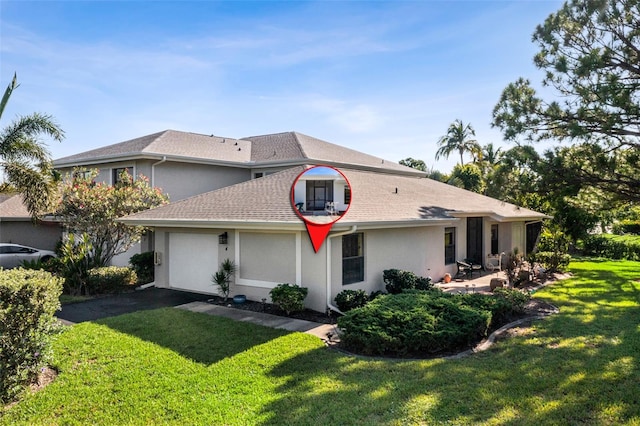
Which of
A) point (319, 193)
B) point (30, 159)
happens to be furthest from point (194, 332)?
point (30, 159)

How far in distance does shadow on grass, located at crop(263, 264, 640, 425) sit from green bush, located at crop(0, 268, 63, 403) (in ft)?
12.5

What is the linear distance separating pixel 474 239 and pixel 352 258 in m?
8.65

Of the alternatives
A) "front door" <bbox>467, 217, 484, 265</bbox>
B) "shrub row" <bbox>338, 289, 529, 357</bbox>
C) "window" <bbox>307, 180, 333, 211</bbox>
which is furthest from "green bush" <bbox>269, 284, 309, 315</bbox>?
"front door" <bbox>467, 217, 484, 265</bbox>

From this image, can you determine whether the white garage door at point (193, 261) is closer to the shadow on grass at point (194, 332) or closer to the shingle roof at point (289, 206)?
the shingle roof at point (289, 206)

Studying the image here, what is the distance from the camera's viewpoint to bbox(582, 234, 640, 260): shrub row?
24625 millimetres

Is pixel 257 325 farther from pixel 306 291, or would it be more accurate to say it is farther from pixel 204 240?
pixel 204 240

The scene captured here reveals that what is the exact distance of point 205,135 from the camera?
23750 millimetres

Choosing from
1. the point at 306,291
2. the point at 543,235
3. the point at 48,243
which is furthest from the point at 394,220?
the point at 48,243

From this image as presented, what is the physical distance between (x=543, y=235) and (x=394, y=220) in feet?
57.4

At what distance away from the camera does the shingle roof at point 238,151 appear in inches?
751

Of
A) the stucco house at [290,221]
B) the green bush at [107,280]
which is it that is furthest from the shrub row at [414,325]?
the green bush at [107,280]

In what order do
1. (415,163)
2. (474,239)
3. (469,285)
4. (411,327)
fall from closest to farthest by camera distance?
(411,327), (469,285), (474,239), (415,163)

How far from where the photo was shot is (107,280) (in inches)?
548

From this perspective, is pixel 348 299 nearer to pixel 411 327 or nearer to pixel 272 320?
pixel 272 320
